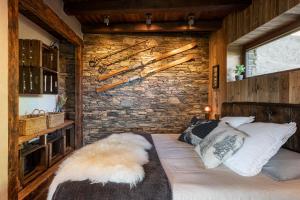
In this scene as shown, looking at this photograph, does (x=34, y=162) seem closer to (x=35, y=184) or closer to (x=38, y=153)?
(x=38, y=153)

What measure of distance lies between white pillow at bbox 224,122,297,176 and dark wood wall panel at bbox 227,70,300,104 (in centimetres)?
48

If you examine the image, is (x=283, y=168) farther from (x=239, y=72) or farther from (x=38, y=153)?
(x=38, y=153)

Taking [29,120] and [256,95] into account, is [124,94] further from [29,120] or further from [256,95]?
[256,95]

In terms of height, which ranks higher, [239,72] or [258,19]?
→ [258,19]

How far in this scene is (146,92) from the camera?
4.60 meters

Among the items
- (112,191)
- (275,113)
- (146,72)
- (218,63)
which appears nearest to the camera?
(112,191)

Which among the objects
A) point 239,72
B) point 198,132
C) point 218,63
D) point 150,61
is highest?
point 150,61

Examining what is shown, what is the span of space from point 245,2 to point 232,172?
2390mm

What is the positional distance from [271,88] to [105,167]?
1.92m

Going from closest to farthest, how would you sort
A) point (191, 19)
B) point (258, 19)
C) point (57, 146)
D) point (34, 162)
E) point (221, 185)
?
point (221, 185)
point (258, 19)
point (34, 162)
point (191, 19)
point (57, 146)

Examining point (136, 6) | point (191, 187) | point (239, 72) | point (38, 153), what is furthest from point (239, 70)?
point (38, 153)

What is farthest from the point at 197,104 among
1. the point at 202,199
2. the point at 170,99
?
the point at 202,199

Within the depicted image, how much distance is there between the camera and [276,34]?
2.80m

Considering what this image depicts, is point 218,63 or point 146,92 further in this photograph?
point 146,92
